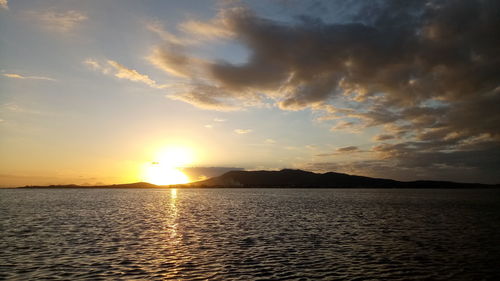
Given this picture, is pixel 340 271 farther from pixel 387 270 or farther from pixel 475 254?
pixel 475 254

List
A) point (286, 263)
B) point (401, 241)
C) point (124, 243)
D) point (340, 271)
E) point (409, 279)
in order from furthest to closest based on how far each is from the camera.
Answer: point (401, 241), point (124, 243), point (286, 263), point (340, 271), point (409, 279)

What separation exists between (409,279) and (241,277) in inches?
526

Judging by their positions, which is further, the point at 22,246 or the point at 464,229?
the point at 464,229

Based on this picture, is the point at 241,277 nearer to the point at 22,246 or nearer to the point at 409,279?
the point at 409,279

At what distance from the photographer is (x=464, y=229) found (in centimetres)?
5659

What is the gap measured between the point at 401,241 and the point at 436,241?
15.6 ft

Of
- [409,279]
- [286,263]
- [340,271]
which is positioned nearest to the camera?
[409,279]

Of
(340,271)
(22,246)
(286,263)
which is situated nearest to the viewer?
(340,271)

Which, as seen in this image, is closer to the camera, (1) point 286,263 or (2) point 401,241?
(1) point 286,263

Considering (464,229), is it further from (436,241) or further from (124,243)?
(124,243)

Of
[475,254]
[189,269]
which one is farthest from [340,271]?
[475,254]

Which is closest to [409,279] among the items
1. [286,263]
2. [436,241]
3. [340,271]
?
[340,271]

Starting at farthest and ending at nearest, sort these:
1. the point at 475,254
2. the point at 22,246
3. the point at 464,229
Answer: the point at 464,229 < the point at 22,246 < the point at 475,254

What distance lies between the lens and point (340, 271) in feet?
94.5
